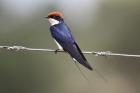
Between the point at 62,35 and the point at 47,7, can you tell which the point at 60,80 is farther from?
the point at 62,35

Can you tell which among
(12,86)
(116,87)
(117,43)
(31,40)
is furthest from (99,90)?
(117,43)

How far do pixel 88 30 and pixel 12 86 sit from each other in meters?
4.78

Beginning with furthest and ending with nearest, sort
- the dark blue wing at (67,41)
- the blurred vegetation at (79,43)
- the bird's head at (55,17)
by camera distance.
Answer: the blurred vegetation at (79,43) → the bird's head at (55,17) → the dark blue wing at (67,41)

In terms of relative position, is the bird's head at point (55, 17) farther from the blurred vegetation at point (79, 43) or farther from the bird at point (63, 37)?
the blurred vegetation at point (79, 43)

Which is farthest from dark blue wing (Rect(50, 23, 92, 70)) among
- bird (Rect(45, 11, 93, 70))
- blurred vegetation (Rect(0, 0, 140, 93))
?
blurred vegetation (Rect(0, 0, 140, 93))

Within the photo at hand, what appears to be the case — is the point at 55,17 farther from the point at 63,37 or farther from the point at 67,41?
the point at 67,41

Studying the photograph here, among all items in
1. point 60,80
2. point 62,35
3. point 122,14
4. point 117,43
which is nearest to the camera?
point 62,35

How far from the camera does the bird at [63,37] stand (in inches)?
226

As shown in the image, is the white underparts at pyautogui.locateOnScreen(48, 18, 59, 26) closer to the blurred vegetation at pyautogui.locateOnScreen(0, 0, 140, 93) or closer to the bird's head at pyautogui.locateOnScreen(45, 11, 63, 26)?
the bird's head at pyautogui.locateOnScreen(45, 11, 63, 26)

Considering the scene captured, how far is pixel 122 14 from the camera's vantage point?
709 inches

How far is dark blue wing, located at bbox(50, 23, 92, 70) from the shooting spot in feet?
18.6

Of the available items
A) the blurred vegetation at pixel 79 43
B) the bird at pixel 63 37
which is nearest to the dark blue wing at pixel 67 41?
the bird at pixel 63 37

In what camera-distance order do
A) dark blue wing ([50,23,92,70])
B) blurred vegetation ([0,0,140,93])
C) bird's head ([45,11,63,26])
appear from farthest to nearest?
1. blurred vegetation ([0,0,140,93])
2. bird's head ([45,11,63,26])
3. dark blue wing ([50,23,92,70])

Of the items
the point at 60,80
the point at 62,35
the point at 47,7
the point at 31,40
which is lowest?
the point at 62,35
